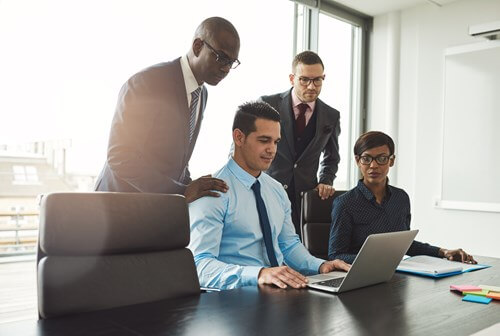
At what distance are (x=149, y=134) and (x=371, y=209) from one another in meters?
1.06

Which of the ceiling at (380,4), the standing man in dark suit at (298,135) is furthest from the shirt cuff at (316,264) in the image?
the ceiling at (380,4)

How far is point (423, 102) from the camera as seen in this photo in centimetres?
485

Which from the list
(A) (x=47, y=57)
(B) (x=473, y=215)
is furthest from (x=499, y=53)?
(A) (x=47, y=57)

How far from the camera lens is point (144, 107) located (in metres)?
1.99

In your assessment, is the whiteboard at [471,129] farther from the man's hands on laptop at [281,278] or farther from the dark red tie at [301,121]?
the man's hands on laptop at [281,278]

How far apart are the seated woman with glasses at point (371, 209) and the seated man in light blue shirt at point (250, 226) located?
0.87 feet

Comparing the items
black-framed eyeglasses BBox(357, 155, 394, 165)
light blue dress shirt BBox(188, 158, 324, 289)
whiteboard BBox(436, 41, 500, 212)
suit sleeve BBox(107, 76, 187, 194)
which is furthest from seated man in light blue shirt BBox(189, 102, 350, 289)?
whiteboard BBox(436, 41, 500, 212)

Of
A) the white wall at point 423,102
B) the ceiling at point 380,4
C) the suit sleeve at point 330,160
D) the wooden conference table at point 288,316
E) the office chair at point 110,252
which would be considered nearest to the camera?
the wooden conference table at point 288,316

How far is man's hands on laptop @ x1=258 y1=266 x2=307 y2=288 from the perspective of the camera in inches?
57.5

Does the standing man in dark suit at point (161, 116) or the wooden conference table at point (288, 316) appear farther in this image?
the standing man in dark suit at point (161, 116)

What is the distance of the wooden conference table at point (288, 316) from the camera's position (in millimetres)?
1040

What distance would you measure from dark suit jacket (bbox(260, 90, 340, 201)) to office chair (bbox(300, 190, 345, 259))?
41 centimetres

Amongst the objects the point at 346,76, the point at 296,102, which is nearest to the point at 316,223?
the point at 296,102

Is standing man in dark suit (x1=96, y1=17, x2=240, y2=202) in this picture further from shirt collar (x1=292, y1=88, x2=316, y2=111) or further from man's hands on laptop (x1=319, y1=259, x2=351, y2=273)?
shirt collar (x1=292, y1=88, x2=316, y2=111)
